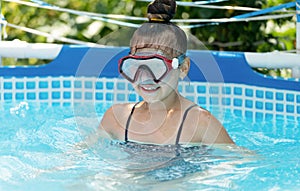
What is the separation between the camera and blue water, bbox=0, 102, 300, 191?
11.3ft

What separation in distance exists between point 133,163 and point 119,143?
9.2 inches

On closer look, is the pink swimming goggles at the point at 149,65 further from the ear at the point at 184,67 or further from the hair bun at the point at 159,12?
the hair bun at the point at 159,12

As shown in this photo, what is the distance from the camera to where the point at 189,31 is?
685 cm

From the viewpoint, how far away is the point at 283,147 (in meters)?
4.29

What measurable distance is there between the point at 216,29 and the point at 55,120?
7.42ft

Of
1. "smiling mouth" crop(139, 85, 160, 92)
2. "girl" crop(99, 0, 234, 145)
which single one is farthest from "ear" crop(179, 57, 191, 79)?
"smiling mouth" crop(139, 85, 160, 92)

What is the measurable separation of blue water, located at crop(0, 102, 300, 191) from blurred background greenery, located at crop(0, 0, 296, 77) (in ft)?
7.32

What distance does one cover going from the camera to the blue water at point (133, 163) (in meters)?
3.43

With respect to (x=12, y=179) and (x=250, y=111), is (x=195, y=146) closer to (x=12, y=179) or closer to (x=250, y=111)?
(x=12, y=179)

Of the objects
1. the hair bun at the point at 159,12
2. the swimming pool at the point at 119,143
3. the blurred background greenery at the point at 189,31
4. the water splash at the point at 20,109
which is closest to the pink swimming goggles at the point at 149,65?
the hair bun at the point at 159,12

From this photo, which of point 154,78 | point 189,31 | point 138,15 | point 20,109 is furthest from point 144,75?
point 138,15

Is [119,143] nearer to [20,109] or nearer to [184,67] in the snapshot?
[184,67]

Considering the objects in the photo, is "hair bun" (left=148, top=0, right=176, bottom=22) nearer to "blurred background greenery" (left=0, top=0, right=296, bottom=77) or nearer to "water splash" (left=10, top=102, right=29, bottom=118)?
"water splash" (left=10, top=102, right=29, bottom=118)

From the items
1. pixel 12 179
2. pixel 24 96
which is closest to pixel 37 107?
pixel 24 96
